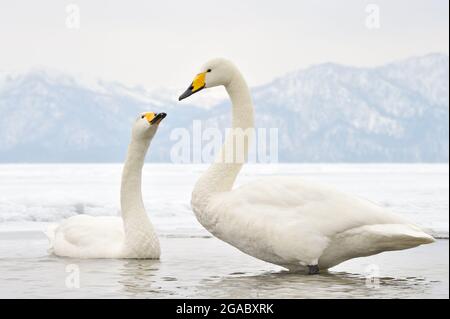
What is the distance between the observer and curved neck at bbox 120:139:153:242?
9883 millimetres

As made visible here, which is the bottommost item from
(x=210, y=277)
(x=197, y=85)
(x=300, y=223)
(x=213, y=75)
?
(x=210, y=277)

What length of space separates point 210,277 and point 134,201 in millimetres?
1815

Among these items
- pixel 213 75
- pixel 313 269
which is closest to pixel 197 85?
pixel 213 75

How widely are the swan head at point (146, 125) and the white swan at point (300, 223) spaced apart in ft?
3.17

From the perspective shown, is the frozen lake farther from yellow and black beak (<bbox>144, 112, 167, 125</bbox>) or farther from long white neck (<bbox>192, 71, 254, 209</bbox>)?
yellow and black beak (<bbox>144, 112, 167, 125</bbox>)

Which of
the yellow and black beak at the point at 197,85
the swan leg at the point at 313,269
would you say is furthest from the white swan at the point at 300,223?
the yellow and black beak at the point at 197,85

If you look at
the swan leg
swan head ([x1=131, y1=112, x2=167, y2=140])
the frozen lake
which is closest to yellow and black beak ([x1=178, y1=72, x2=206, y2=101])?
swan head ([x1=131, y1=112, x2=167, y2=140])

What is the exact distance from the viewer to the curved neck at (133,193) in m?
9.88

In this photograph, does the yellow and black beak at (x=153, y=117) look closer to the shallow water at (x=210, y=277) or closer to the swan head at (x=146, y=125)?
the swan head at (x=146, y=125)

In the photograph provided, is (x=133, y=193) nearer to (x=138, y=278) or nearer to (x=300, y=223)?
(x=138, y=278)

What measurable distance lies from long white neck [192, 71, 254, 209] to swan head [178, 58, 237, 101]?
75 mm

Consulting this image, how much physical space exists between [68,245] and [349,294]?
3.89m

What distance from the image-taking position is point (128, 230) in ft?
32.5

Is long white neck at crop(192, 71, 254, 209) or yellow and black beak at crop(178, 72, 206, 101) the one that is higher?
yellow and black beak at crop(178, 72, 206, 101)
